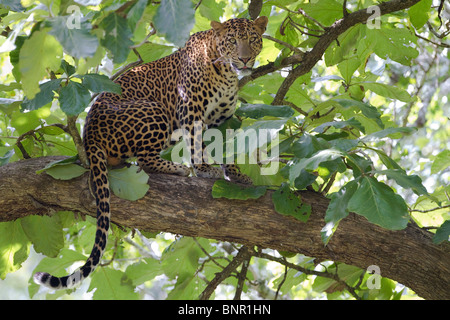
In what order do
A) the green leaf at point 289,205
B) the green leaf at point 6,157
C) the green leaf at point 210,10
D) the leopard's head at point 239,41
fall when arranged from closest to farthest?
the green leaf at point 289,205 → the green leaf at point 6,157 → the leopard's head at point 239,41 → the green leaf at point 210,10

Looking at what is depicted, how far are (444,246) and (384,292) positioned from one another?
4.16 ft

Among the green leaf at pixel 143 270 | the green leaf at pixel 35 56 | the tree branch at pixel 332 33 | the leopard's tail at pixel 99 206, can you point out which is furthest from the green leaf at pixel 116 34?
the green leaf at pixel 143 270

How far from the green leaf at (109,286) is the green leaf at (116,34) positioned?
11.3 ft

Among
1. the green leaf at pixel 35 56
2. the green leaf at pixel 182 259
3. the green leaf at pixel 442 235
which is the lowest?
the green leaf at pixel 182 259

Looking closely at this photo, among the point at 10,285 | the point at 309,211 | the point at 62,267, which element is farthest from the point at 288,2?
the point at 10,285

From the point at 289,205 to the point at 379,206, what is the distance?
133 cm

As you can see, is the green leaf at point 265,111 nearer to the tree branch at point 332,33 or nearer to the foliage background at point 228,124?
the foliage background at point 228,124

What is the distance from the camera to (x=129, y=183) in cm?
475

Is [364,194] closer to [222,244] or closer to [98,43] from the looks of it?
[98,43]

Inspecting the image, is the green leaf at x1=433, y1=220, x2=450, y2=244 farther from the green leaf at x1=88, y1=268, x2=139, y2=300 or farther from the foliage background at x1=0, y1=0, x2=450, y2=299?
the green leaf at x1=88, y1=268, x2=139, y2=300

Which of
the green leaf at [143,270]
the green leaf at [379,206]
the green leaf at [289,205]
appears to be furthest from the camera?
the green leaf at [143,270]

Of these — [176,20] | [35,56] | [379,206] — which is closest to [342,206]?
[379,206]

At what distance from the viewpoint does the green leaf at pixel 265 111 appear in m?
4.34

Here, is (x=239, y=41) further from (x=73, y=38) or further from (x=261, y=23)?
(x=73, y=38)
